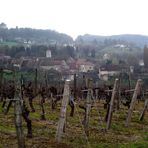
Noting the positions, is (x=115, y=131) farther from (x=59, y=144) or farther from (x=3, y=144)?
(x=3, y=144)

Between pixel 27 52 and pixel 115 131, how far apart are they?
10396 centimetres

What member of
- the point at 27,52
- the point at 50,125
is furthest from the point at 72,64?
the point at 50,125

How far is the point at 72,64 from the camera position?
113 metres

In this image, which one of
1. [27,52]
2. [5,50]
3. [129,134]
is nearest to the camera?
[129,134]

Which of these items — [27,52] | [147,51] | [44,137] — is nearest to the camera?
[44,137]

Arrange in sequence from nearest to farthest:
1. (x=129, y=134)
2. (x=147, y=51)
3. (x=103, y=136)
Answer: (x=103, y=136), (x=129, y=134), (x=147, y=51)

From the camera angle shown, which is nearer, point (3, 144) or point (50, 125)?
point (3, 144)

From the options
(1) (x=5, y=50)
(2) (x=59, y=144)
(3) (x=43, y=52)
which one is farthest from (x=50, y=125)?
(3) (x=43, y=52)

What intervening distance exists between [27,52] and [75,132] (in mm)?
105073

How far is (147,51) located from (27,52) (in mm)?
39495

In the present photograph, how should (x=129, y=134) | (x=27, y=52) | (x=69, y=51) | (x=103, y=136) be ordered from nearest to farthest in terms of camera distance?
1. (x=103, y=136)
2. (x=129, y=134)
3. (x=27, y=52)
4. (x=69, y=51)

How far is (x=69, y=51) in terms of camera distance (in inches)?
5620

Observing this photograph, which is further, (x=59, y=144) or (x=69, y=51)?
(x=69, y=51)

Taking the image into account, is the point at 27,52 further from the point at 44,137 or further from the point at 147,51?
the point at 44,137
